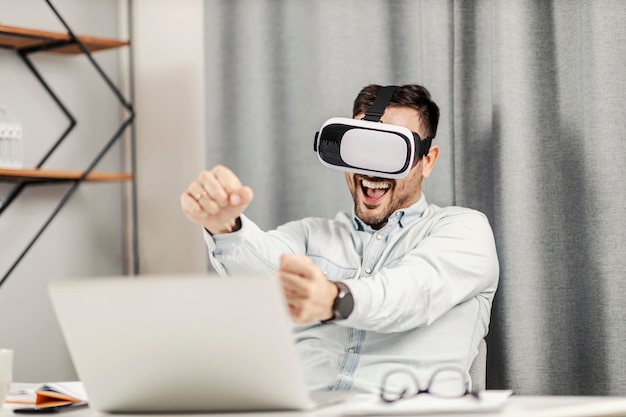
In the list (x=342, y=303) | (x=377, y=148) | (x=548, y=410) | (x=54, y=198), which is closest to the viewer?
(x=548, y=410)

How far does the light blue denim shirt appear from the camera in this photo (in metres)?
1.41

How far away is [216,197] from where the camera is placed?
1274 millimetres

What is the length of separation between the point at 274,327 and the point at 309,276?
0.21 m

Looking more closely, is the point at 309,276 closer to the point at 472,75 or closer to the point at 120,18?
the point at 472,75

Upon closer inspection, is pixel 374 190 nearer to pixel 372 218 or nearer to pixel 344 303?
pixel 372 218

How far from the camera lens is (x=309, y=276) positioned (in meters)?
1.06

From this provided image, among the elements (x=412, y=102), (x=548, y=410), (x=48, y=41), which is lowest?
(x=548, y=410)

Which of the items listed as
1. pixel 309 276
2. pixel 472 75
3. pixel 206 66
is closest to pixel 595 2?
pixel 472 75

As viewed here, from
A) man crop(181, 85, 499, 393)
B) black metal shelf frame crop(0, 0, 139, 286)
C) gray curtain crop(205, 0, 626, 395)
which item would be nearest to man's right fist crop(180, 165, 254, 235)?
man crop(181, 85, 499, 393)

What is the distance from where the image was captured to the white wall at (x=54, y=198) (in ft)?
8.14

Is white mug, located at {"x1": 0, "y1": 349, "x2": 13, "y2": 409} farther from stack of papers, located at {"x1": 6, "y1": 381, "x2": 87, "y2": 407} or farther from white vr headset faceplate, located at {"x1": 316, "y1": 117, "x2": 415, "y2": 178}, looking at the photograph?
white vr headset faceplate, located at {"x1": 316, "y1": 117, "x2": 415, "y2": 178}

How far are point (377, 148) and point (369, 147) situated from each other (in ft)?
0.05

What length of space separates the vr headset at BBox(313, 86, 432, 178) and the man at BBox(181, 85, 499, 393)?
0.09m

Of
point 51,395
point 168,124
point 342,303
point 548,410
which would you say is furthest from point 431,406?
point 168,124
